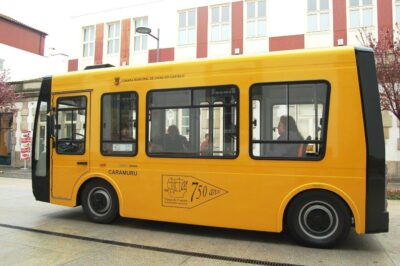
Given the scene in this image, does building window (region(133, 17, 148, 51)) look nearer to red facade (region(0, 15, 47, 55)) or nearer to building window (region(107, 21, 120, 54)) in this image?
building window (region(107, 21, 120, 54))

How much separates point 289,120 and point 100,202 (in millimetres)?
3968

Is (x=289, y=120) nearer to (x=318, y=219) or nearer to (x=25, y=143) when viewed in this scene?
(x=318, y=219)

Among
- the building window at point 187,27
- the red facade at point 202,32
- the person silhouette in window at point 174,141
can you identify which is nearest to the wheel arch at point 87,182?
the person silhouette in window at point 174,141

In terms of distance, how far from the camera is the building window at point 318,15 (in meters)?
22.5

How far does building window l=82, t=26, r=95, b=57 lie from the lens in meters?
29.9

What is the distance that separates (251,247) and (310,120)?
2.15m

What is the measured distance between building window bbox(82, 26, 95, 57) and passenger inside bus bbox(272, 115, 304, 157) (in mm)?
25984

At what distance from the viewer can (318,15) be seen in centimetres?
2264

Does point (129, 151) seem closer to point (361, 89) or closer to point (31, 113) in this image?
point (361, 89)

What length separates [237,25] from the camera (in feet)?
80.1

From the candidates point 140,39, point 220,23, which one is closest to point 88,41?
point 140,39

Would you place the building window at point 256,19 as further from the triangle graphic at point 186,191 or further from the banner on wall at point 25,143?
the triangle graphic at point 186,191

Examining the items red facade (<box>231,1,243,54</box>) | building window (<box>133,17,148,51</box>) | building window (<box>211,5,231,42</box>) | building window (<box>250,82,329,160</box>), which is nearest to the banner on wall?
building window (<box>133,17,148,51</box>)

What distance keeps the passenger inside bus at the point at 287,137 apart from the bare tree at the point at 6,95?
20429 millimetres
